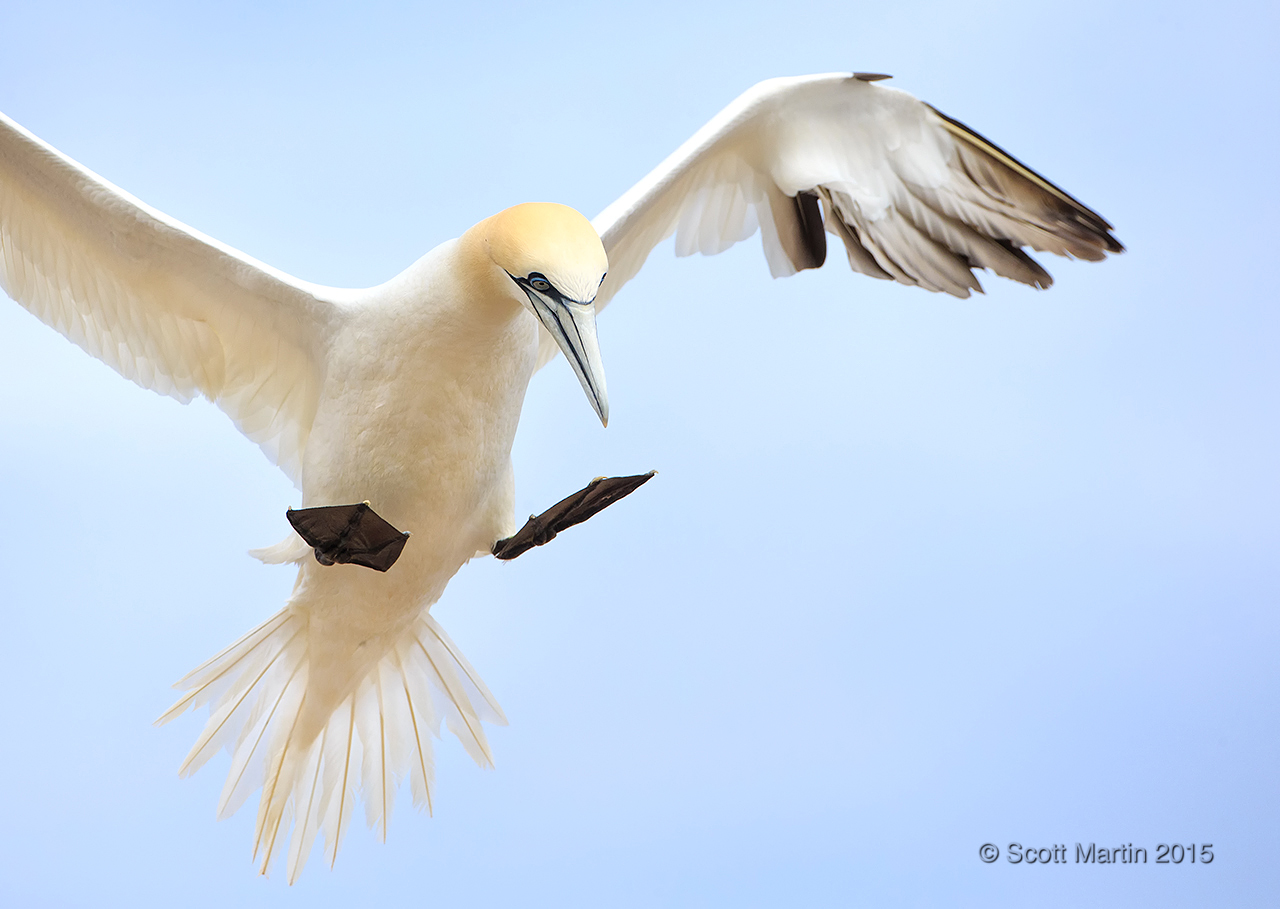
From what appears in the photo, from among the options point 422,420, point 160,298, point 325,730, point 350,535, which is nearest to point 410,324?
point 422,420

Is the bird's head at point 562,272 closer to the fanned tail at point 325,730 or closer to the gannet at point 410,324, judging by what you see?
the gannet at point 410,324

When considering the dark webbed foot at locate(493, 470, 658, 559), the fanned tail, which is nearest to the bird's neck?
the dark webbed foot at locate(493, 470, 658, 559)

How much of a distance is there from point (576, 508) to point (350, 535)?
0.37m

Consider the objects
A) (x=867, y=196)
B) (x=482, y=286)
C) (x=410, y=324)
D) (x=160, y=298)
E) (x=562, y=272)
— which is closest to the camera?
(x=562, y=272)

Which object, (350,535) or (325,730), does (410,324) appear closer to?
(350,535)

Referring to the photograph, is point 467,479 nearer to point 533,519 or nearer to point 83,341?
point 533,519

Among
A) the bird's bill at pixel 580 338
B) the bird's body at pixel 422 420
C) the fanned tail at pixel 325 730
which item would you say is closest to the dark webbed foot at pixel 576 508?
the bird's body at pixel 422 420

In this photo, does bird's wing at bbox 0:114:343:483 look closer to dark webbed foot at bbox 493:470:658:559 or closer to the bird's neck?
the bird's neck

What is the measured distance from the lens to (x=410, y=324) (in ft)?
6.80

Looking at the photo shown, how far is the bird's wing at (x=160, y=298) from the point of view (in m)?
2.26

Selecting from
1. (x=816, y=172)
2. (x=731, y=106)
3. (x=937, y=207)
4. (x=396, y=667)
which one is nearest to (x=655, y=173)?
(x=731, y=106)

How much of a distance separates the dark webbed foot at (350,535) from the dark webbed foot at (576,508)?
0.22 meters

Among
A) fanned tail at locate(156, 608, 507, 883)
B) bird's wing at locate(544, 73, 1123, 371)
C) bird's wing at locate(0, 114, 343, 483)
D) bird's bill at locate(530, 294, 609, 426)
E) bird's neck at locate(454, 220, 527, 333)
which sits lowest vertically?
fanned tail at locate(156, 608, 507, 883)

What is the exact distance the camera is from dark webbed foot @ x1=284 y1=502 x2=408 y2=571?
80.0 inches
